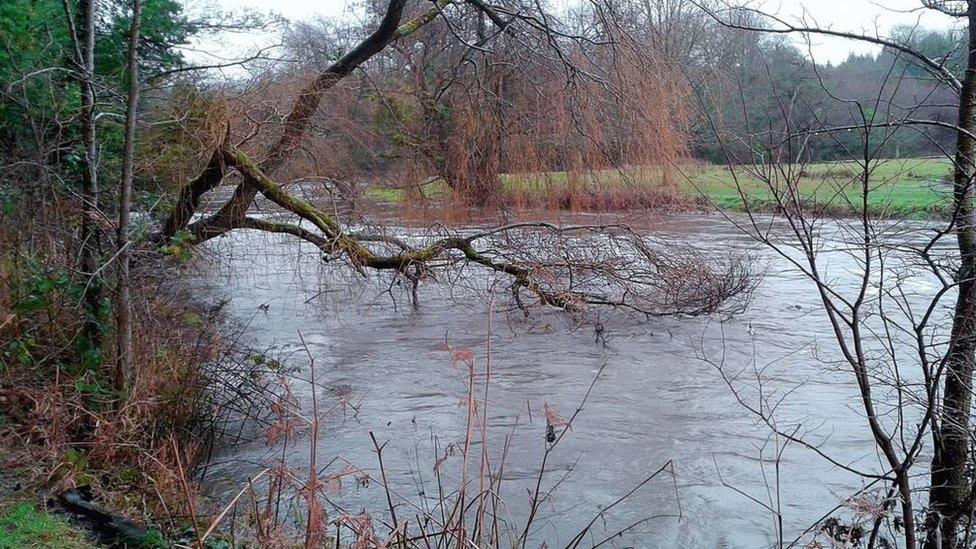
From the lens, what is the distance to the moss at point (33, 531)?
4.32m

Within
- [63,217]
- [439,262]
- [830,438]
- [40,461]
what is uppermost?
[63,217]

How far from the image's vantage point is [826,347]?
40.0ft

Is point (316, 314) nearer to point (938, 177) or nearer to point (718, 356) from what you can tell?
point (718, 356)

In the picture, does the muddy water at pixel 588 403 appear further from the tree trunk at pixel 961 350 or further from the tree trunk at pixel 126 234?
the tree trunk at pixel 126 234

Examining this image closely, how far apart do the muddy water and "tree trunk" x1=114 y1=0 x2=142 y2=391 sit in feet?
4.14

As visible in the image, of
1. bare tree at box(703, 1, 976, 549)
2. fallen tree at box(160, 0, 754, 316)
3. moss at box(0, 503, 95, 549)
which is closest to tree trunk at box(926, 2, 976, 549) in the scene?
bare tree at box(703, 1, 976, 549)

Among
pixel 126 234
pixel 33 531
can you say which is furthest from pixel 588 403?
pixel 33 531

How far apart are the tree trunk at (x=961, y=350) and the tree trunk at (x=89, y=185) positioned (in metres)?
5.70

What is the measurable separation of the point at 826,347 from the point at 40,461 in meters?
9.99

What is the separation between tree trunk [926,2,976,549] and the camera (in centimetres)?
468

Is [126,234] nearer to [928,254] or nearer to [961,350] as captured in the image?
[928,254]

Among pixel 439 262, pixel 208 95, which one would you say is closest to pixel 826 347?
pixel 439 262

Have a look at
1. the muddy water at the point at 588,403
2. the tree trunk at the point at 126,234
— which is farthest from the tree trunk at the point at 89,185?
the muddy water at the point at 588,403

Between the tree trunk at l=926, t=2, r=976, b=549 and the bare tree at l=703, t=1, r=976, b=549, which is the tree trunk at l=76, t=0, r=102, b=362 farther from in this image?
the tree trunk at l=926, t=2, r=976, b=549
